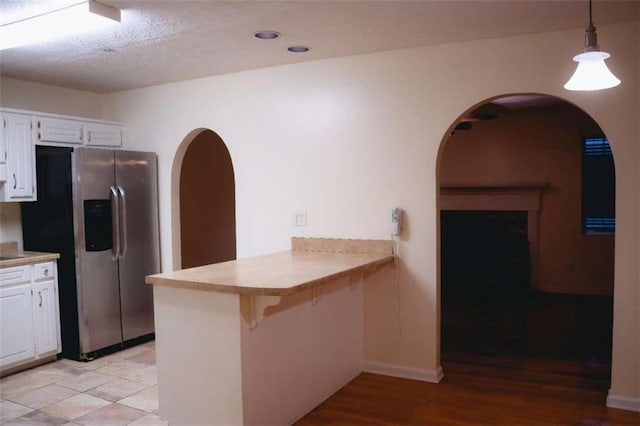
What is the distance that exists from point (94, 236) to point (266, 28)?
7.54 ft

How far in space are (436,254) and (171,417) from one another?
6.50 ft

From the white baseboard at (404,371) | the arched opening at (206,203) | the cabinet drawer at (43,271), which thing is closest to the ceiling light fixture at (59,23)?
the cabinet drawer at (43,271)

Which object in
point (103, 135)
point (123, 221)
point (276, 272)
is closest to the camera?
point (276, 272)

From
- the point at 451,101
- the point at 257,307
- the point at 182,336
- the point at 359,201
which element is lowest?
the point at 182,336

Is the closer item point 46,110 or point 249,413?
point 249,413

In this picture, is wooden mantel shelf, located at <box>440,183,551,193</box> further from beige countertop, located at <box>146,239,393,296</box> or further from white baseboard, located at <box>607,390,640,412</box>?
white baseboard, located at <box>607,390,640,412</box>

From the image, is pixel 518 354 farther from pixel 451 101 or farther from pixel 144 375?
pixel 144 375

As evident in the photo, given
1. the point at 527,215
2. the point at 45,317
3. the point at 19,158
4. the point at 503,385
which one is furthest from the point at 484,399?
the point at 527,215

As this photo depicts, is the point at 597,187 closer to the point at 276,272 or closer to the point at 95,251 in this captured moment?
the point at 276,272

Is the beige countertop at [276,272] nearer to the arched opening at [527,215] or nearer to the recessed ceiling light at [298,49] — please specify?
the recessed ceiling light at [298,49]

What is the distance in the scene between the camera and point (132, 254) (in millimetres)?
4648

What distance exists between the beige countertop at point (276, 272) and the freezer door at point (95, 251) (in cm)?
158

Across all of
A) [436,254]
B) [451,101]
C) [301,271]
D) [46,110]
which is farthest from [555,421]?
[46,110]

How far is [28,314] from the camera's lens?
13.4ft
